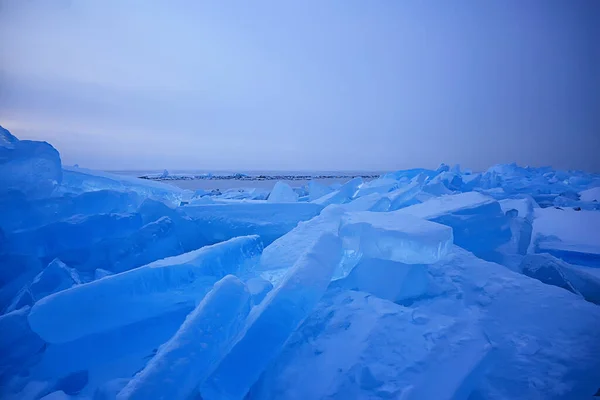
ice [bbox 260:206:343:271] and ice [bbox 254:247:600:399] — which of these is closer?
ice [bbox 254:247:600:399]

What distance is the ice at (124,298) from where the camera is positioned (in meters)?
1.21

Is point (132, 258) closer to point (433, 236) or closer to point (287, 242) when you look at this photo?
point (287, 242)

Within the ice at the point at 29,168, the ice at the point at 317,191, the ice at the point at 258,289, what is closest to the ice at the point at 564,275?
the ice at the point at 258,289

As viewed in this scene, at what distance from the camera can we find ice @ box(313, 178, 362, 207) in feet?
13.4

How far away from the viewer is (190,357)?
2.92ft

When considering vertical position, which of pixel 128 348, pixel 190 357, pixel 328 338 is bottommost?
pixel 128 348

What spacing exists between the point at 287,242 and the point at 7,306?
1.61m

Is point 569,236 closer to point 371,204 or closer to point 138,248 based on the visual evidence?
point 371,204

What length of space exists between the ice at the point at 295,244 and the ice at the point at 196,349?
0.60m

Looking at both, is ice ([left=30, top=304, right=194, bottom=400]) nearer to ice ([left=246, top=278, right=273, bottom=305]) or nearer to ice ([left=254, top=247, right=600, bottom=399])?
ice ([left=246, top=278, right=273, bottom=305])

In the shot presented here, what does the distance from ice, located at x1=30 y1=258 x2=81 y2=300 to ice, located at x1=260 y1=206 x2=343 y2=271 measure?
113 centimetres

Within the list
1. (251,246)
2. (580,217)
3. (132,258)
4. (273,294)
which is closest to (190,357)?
(273,294)

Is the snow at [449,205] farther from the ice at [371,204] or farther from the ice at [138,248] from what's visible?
the ice at [138,248]

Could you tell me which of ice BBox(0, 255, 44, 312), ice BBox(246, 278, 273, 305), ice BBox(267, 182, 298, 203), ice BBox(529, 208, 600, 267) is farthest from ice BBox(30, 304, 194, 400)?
ice BBox(267, 182, 298, 203)
